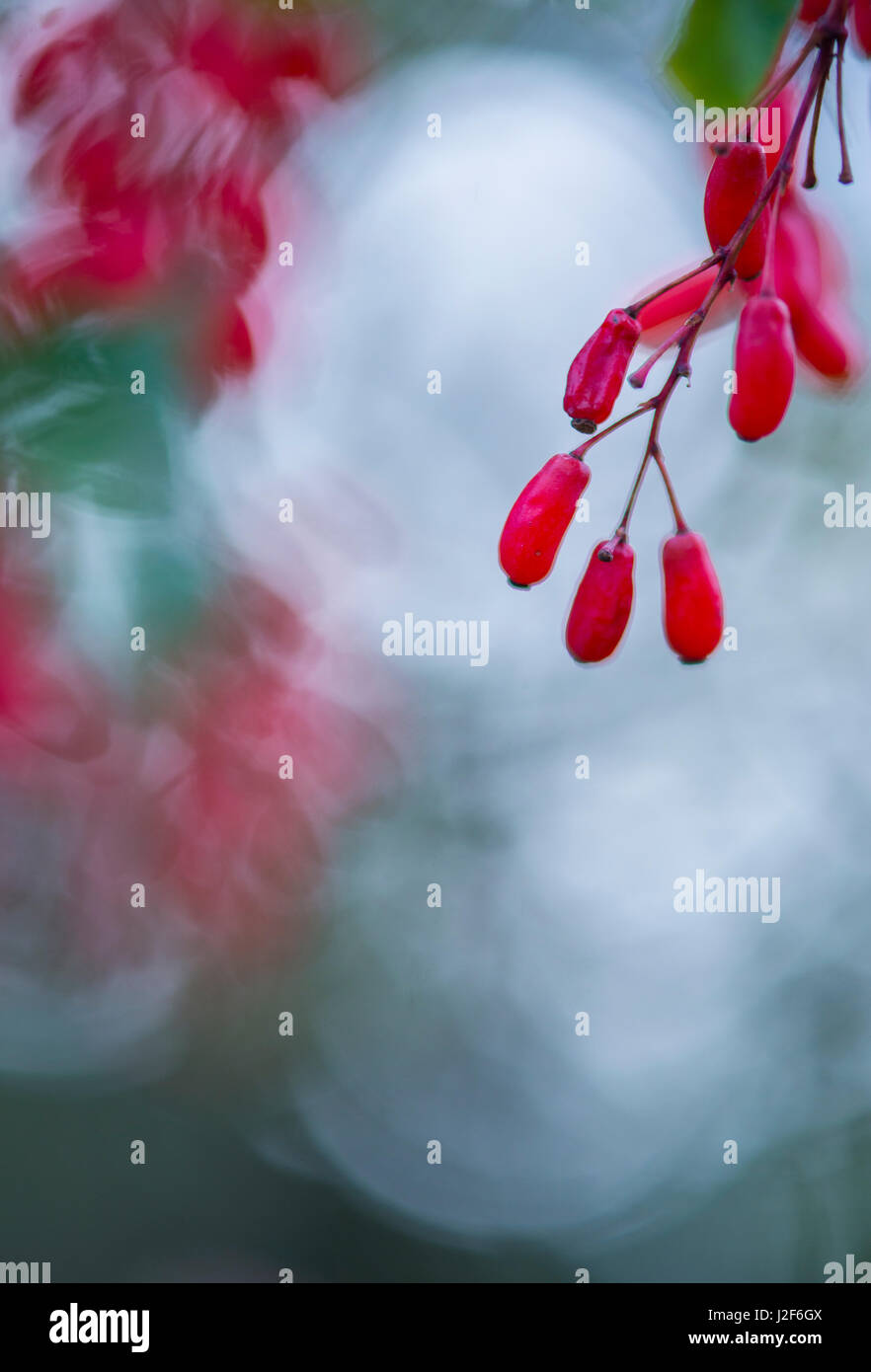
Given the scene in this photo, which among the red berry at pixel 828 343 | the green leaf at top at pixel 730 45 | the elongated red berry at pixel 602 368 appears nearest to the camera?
the green leaf at top at pixel 730 45

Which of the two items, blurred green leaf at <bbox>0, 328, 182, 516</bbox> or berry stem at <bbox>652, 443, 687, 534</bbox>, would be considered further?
blurred green leaf at <bbox>0, 328, 182, 516</bbox>

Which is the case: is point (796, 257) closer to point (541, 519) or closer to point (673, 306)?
point (673, 306)

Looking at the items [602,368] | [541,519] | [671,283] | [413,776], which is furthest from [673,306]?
[413,776]

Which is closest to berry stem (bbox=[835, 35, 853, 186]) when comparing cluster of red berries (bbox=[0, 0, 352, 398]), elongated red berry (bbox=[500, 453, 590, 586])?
elongated red berry (bbox=[500, 453, 590, 586])

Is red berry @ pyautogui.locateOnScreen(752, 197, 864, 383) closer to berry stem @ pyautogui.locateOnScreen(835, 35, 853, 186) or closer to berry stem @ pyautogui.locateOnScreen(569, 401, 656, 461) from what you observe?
berry stem @ pyautogui.locateOnScreen(835, 35, 853, 186)

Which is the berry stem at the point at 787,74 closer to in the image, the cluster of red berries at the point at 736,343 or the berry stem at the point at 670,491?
the cluster of red berries at the point at 736,343

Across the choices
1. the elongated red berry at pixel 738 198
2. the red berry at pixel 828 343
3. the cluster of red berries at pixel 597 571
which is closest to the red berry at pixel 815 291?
the red berry at pixel 828 343
